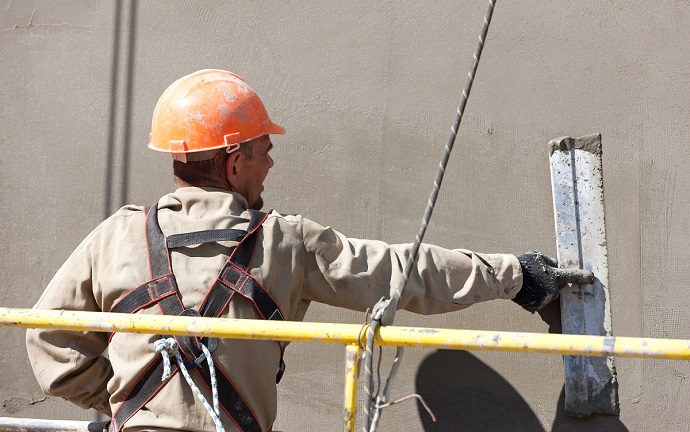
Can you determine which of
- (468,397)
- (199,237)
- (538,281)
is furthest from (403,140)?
(199,237)

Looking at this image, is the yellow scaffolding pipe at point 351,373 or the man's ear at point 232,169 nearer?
the yellow scaffolding pipe at point 351,373

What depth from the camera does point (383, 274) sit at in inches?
106

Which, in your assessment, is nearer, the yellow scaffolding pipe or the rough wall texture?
the yellow scaffolding pipe

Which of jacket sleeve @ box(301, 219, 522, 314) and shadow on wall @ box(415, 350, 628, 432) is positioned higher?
jacket sleeve @ box(301, 219, 522, 314)

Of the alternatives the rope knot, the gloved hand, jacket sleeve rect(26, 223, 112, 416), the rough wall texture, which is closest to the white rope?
the rope knot

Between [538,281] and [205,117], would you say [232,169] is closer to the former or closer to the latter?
[205,117]

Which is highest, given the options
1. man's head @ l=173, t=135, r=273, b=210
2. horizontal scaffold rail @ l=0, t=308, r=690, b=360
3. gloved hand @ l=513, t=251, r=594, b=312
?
man's head @ l=173, t=135, r=273, b=210

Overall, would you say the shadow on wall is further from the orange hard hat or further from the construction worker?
the orange hard hat

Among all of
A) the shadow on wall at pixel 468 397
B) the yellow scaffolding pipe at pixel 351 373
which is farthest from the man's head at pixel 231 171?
the shadow on wall at pixel 468 397

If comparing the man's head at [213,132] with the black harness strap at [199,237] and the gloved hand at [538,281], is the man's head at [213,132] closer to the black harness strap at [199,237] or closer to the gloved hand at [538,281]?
the black harness strap at [199,237]

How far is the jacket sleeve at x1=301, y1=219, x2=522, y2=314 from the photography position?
2627 mm

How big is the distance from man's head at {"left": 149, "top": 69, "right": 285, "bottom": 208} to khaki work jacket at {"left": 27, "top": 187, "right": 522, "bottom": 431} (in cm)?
10

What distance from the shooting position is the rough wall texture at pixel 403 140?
3311mm

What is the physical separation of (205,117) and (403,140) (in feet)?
3.35
